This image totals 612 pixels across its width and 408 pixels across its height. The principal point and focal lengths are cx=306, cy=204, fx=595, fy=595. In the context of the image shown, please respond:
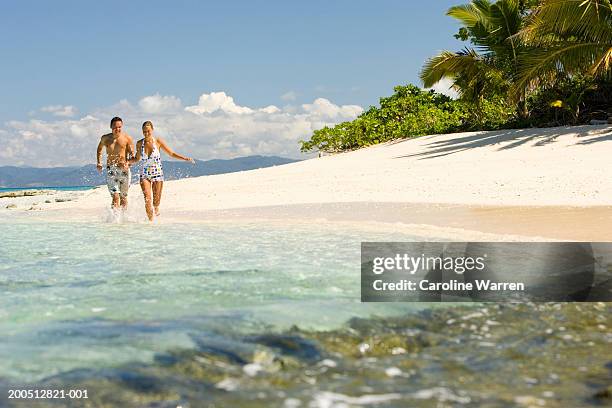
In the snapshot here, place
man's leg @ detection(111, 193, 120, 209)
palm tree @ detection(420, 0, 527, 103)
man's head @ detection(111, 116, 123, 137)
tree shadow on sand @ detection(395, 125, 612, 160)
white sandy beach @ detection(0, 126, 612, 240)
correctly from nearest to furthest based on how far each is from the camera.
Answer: white sandy beach @ detection(0, 126, 612, 240) → man's head @ detection(111, 116, 123, 137) → man's leg @ detection(111, 193, 120, 209) → tree shadow on sand @ detection(395, 125, 612, 160) → palm tree @ detection(420, 0, 527, 103)

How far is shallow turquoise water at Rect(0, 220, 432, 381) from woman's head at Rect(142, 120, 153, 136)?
2.96m

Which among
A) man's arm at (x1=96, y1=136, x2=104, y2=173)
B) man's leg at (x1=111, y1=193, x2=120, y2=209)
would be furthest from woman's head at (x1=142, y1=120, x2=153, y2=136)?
man's leg at (x1=111, y1=193, x2=120, y2=209)

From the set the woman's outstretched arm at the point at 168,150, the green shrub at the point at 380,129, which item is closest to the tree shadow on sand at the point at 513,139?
the green shrub at the point at 380,129

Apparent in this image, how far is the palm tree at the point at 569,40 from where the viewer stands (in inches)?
655

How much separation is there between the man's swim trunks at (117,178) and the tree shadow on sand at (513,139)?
435 inches

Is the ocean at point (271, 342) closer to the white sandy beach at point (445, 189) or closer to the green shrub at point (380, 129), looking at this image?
the white sandy beach at point (445, 189)

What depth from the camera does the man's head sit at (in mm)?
10398

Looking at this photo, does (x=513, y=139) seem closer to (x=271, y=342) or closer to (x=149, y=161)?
(x=149, y=161)

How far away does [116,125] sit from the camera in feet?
34.1

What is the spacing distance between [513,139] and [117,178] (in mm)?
13992

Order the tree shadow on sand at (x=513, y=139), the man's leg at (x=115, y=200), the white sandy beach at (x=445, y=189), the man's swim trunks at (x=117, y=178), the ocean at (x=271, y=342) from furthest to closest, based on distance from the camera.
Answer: the tree shadow on sand at (x=513, y=139) → the man's leg at (x=115, y=200) → the man's swim trunks at (x=117, y=178) → the white sandy beach at (x=445, y=189) → the ocean at (x=271, y=342)

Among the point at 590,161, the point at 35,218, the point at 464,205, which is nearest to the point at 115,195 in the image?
the point at 35,218

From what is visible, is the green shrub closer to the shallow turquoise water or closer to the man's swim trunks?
the man's swim trunks

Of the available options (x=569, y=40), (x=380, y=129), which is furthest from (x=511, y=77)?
(x=380, y=129)
